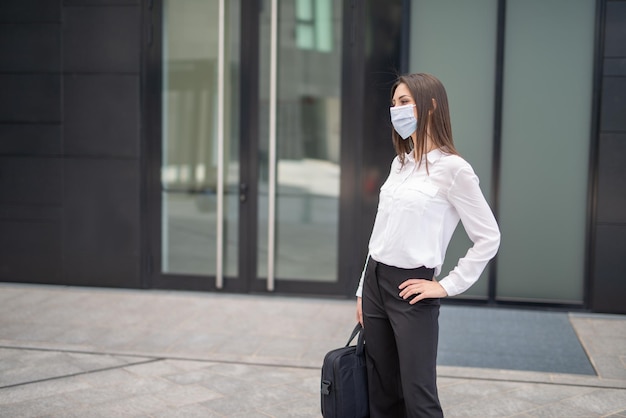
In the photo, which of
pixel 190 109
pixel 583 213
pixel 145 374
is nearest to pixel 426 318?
pixel 145 374

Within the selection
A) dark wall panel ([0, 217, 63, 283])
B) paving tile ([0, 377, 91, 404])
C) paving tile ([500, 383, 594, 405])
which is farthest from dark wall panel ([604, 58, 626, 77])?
dark wall panel ([0, 217, 63, 283])

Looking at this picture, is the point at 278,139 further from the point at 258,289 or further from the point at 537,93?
the point at 537,93

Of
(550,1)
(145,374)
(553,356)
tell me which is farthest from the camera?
(550,1)

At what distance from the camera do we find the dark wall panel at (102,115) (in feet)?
27.1

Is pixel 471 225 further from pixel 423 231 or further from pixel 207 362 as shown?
pixel 207 362

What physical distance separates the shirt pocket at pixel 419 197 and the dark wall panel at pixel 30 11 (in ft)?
20.2

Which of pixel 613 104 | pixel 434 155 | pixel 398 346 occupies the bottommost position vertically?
pixel 398 346

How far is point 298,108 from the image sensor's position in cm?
804

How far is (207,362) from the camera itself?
6.01m

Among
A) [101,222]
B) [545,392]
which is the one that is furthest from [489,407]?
[101,222]

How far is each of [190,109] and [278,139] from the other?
98cm

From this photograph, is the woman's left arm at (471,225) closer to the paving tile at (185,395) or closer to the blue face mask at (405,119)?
the blue face mask at (405,119)

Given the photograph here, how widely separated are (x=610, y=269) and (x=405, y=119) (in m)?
5.03

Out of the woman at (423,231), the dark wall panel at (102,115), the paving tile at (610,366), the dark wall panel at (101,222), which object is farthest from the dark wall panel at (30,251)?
the woman at (423,231)
